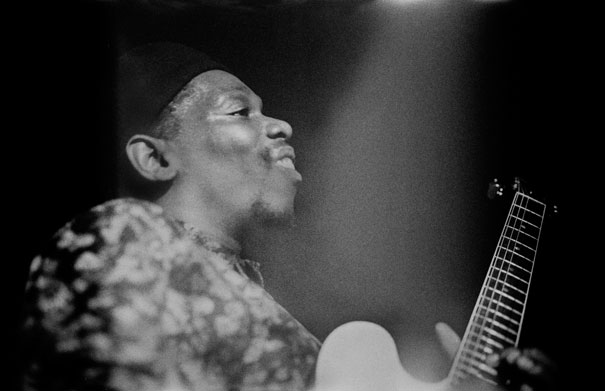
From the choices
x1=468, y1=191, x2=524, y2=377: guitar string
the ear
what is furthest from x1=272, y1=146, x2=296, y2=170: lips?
x1=468, y1=191, x2=524, y2=377: guitar string

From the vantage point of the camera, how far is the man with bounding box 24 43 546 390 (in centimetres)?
126

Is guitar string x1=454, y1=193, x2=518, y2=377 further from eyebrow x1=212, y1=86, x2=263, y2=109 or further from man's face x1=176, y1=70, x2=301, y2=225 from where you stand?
eyebrow x1=212, y1=86, x2=263, y2=109

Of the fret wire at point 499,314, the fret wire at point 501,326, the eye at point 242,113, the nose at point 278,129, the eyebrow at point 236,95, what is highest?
the eyebrow at point 236,95

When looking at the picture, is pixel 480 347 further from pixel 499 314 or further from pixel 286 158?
pixel 286 158

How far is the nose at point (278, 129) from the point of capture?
1.56 m

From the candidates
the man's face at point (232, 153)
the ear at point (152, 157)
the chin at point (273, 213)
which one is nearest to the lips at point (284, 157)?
the man's face at point (232, 153)

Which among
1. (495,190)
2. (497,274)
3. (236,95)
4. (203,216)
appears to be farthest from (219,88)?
(497,274)

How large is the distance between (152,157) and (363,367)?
84 centimetres

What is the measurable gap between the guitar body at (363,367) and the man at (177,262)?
52mm

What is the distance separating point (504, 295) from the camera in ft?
4.43

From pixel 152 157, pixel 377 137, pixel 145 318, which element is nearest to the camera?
pixel 145 318

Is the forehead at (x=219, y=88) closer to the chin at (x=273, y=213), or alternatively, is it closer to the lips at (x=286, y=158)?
the lips at (x=286, y=158)

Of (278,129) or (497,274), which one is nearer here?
(497,274)

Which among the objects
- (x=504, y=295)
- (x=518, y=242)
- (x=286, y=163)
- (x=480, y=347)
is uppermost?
(x=286, y=163)
